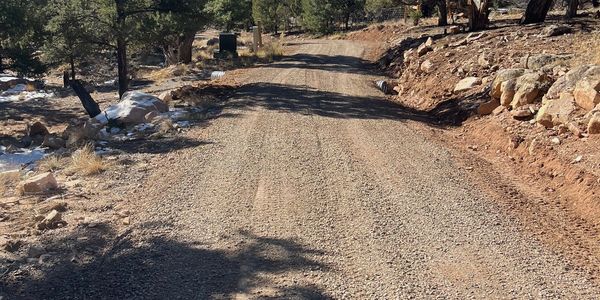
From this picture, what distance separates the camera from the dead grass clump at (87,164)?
8094 millimetres

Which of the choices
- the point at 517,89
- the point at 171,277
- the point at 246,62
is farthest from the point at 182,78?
the point at 171,277

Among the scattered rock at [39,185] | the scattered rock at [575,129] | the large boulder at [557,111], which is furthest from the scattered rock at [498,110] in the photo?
the scattered rock at [39,185]

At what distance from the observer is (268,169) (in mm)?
7836

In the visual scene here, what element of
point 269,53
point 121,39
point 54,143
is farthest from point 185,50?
point 54,143

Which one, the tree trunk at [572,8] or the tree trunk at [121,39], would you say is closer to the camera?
the tree trunk at [121,39]

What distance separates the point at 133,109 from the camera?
12289 millimetres

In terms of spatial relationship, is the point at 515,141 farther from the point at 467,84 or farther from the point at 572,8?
the point at 572,8

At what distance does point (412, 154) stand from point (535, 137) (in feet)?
6.48

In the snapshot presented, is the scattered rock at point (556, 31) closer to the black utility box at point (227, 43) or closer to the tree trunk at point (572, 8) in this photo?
the tree trunk at point (572, 8)

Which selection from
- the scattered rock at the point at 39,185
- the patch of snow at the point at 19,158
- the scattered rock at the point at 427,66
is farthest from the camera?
Answer: the scattered rock at the point at 427,66

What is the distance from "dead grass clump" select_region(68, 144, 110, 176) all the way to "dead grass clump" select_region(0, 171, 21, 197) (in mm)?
858

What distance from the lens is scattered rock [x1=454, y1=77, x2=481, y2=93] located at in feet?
41.9

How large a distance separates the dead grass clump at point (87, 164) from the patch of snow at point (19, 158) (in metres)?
3.06

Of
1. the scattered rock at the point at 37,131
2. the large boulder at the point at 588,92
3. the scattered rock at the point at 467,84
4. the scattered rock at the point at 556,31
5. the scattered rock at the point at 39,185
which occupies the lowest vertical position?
the scattered rock at the point at 37,131
